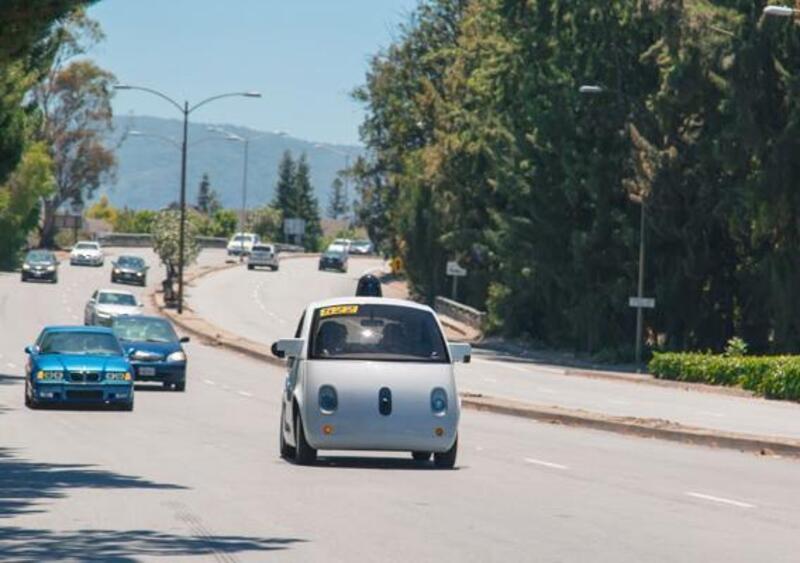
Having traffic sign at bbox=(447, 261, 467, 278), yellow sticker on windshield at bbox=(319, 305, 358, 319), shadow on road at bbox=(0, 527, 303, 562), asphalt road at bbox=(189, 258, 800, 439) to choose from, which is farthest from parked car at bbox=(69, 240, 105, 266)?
shadow on road at bbox=(0, 527, 303, 562)

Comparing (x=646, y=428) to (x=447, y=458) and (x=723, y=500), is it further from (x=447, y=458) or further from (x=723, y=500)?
(x=723, y=500)

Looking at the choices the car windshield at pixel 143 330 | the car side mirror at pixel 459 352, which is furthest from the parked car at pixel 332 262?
the car side mirror at pixel 459 352

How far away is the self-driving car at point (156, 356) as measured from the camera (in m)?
41.0

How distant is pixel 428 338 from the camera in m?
22.1

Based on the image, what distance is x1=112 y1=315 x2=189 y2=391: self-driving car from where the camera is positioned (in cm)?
4097

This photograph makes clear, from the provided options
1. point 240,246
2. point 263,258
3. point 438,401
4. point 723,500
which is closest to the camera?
point 723,500

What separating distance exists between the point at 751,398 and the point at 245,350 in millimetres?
21504

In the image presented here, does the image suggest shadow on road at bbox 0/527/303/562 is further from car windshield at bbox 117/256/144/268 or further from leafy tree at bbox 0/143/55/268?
leafy tree at bbox 0/143/55/268

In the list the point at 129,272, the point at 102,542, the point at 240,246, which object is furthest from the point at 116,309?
the point at 240,246

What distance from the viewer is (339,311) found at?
22.2 meters

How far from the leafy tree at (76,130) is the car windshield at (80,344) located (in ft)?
342

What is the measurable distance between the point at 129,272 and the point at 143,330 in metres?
63.9

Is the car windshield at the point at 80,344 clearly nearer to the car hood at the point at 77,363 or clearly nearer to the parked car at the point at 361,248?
the car hood at the point at 77,363

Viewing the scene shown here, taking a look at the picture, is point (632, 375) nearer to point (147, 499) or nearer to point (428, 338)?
point (428, 338)
